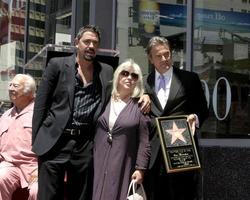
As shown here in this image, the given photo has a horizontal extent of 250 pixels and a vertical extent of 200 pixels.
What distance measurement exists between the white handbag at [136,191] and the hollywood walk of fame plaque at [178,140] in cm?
34

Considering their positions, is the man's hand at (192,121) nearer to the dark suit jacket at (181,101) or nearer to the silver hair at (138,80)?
the dark suit jacket at (181,101)

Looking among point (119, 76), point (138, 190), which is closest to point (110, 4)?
point (119, 76)

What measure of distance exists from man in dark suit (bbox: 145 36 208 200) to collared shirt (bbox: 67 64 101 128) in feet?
1.55

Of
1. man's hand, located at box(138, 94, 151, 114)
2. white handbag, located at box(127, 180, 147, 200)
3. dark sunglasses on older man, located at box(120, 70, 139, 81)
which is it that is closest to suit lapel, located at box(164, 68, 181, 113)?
man's hand, located at box(138, 94, 151, 114)

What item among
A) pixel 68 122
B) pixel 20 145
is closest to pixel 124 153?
pixel 68 122

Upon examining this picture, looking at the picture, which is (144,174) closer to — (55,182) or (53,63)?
(55,182)

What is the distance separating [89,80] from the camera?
441 cm

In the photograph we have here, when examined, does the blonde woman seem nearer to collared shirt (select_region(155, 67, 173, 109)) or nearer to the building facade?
collared shirt (select_region(155, 67, 173, 109))

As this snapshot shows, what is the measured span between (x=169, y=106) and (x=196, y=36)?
2365mm

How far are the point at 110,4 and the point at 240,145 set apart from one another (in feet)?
9.96

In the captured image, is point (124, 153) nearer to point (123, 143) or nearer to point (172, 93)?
point (123, 143)

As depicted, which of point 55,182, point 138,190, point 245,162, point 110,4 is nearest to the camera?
point 138,190

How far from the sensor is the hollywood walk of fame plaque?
382 centimetres

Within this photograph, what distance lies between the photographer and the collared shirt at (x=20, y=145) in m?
5.38
